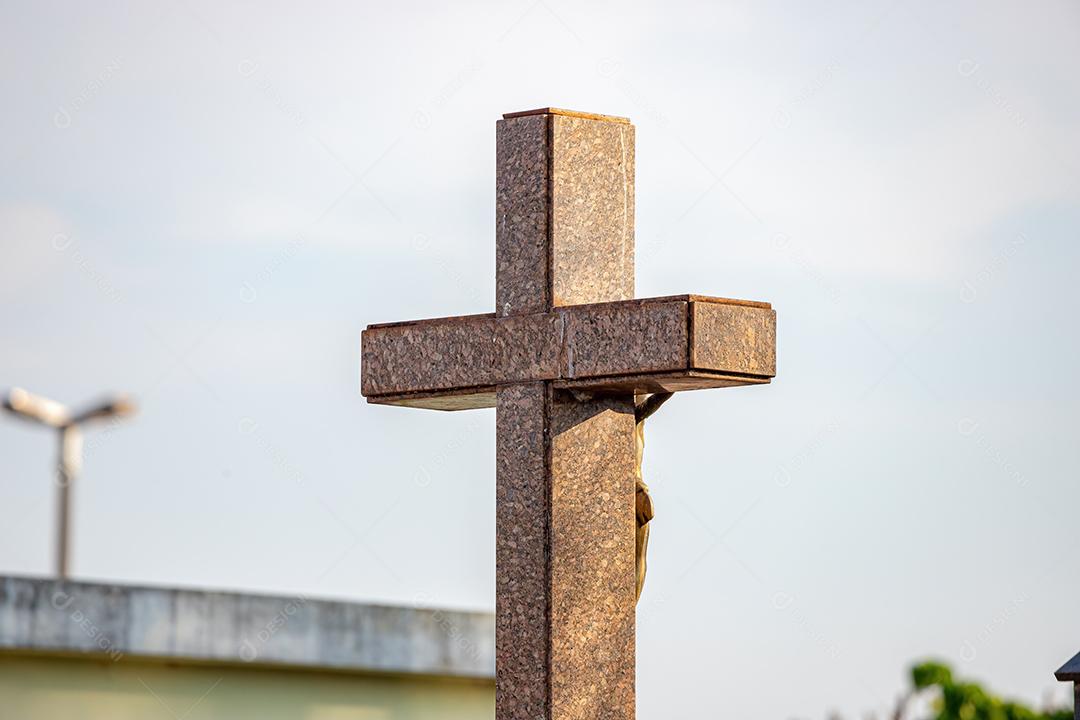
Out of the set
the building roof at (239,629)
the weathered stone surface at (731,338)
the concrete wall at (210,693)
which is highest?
the weathered stone surface at (731,338)

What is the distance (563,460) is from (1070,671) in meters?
2.12

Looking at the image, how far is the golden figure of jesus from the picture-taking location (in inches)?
306

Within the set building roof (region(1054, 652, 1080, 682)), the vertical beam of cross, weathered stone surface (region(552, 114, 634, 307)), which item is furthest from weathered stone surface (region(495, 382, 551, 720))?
building roof (region(1054, 652, 1080, 682))

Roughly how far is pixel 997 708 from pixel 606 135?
18101 millimetres

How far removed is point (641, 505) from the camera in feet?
25.5

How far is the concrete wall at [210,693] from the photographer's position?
39.8ft

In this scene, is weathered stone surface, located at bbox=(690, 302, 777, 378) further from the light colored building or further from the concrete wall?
the concrete wall

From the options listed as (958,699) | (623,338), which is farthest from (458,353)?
(958,699)

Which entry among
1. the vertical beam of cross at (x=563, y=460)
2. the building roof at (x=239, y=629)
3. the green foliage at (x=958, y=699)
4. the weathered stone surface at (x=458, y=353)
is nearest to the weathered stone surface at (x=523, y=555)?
the vertical beam of cross at (x=563, y=460)

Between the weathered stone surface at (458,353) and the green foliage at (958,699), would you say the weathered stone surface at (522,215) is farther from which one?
the green foliage at (958,699)

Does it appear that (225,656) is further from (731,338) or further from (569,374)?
(731,338)

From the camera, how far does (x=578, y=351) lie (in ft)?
24.8

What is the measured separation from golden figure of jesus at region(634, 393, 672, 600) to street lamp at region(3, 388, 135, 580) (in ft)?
25.5

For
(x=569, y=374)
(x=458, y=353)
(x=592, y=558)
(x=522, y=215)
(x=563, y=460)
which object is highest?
(x=522, y=215)
